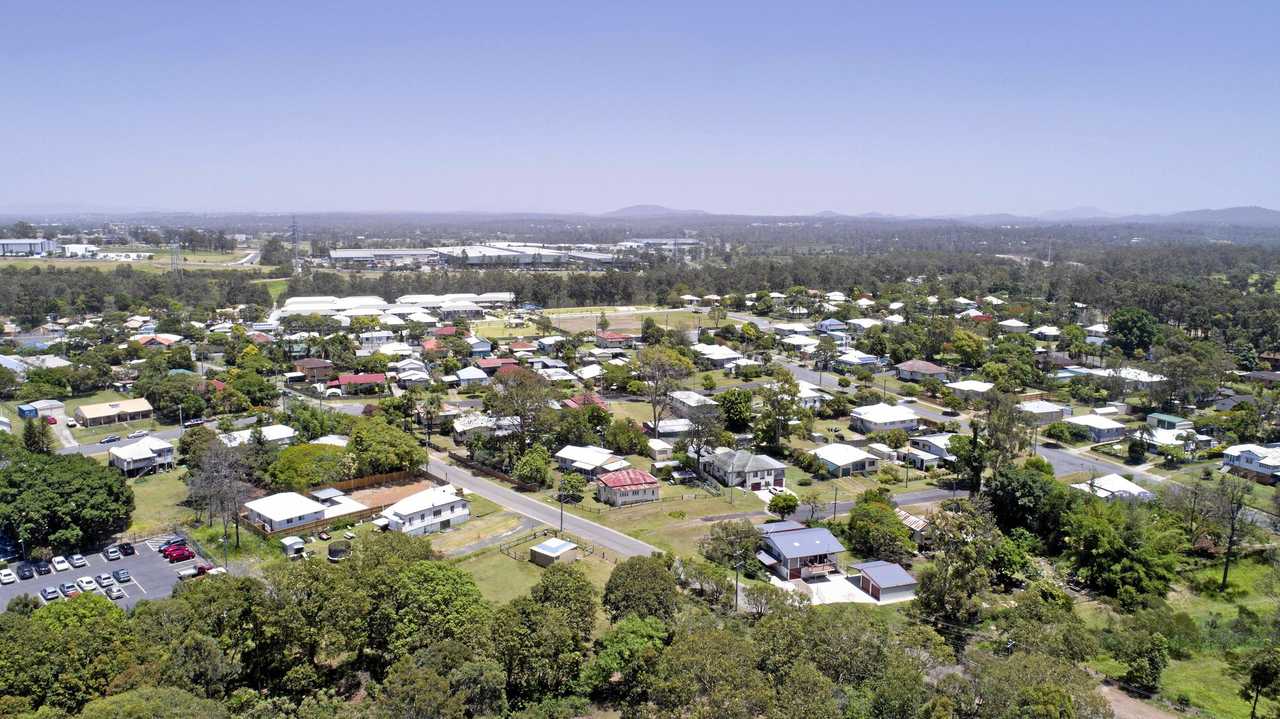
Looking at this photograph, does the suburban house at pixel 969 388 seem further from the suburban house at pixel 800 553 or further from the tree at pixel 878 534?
the suburban house at pixel 800 553

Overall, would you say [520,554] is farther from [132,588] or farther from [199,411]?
[199,411]

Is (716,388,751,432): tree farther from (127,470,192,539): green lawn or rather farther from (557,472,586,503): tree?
(127,470,192,539): green lawn

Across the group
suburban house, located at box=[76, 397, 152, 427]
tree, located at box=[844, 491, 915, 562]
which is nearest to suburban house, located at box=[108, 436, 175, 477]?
suburban house, located at box=[76, 397, 152, 427]

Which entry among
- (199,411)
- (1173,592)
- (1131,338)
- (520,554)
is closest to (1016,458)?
(1173,592)

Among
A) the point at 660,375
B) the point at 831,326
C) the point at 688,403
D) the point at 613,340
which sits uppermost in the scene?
the point at 660,375

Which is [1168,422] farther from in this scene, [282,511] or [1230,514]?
[282,511]

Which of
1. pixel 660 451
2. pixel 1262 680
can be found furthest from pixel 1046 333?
pixel 1262 680
